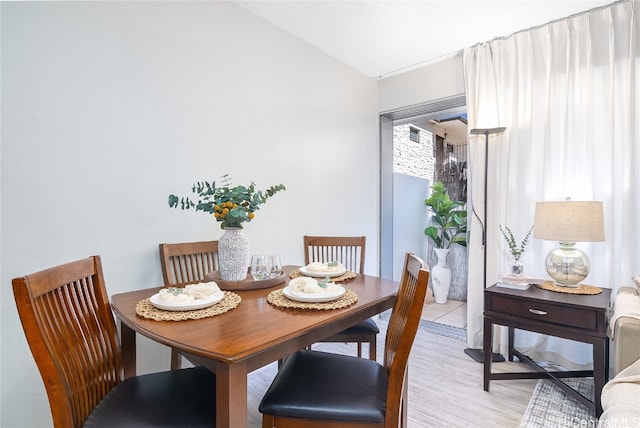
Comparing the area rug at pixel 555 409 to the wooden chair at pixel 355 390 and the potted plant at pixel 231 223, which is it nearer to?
the wooden chair at pixel 355 390

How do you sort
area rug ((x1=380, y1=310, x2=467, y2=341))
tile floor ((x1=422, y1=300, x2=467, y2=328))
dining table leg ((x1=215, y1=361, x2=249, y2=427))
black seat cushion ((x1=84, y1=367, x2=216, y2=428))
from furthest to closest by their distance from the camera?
tile floor ((x1=422, y1=300, x2=467, y2=328)) < area rug ((x1=380, y1=310, x2=467, y2=341)) < black seat cushion ((x1=84, y1=367, x2=216, y2=428)) < dining table leg ((x1=215, y1=361, x2=249, y2=427))

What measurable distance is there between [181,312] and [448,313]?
3172 mm

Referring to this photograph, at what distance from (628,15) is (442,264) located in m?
2.72

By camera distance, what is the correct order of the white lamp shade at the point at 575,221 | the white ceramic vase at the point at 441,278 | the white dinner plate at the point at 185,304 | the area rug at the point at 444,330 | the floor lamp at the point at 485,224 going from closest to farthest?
the white dinner plate at the point at 185,304, the white lamp shade at the point at 575,221, the floor lamp at the point at 485,224, the area rug at the point at 444,330, the white ceramic vase at the point at 441,278

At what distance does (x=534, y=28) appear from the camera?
241 centimetres

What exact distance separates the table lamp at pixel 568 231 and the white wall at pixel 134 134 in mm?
1618

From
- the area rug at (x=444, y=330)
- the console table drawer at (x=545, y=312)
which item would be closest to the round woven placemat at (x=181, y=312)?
the console table drawer at (x=545, y=312)

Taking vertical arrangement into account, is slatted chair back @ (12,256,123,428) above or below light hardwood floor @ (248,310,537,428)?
above

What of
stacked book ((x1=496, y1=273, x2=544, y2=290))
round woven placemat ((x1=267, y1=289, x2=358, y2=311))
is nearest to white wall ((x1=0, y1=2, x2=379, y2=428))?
round woven placemat ((x1=267, y1=289, x2=358, y2=311))

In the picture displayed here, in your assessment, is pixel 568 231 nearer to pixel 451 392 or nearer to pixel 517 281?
pixel 517 281

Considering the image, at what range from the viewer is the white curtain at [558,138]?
82.0 inches

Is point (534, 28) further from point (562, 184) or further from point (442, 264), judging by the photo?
point (442, 264)

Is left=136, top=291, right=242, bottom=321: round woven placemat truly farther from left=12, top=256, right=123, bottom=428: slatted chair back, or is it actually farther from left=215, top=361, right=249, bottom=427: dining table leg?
left=215, top=361, right=249, bottom=427: dining table leg

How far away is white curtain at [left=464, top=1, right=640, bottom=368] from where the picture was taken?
6.83 feet
